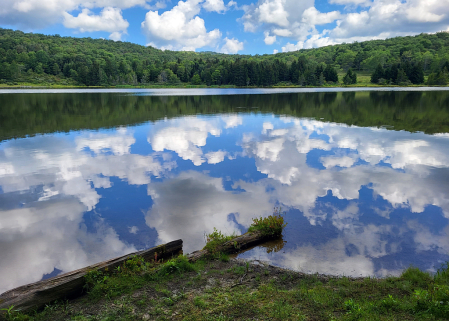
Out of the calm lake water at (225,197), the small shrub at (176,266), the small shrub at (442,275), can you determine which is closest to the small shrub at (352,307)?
the calm lake water at (225,197)

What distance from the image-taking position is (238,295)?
6641 mm

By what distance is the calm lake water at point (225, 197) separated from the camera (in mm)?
9062

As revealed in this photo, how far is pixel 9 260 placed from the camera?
8.62m

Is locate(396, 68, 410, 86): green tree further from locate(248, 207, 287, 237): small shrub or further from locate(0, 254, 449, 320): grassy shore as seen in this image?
locate(0, 254, 449, 320): grassy shore

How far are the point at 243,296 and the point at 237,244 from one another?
2796mm

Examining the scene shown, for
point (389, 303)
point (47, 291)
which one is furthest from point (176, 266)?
point (389, 303)

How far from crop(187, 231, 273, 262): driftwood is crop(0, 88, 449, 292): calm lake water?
0.32 m

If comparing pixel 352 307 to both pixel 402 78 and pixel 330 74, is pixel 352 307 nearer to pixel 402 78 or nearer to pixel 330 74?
pixel 402 78

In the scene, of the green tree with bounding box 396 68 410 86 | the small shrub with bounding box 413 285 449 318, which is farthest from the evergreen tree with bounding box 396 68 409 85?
the small shrub with bounding box 413 285 449 318

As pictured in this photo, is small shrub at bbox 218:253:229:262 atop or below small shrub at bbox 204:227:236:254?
below

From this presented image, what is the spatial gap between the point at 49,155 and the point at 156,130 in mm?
11607

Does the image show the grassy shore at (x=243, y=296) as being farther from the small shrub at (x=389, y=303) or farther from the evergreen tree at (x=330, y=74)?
the evergreen tree at (x=330, y=74)

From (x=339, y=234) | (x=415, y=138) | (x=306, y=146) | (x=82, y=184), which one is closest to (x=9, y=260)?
(x=82, y=184)

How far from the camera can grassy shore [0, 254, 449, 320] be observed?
5.78 meters
